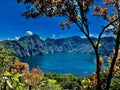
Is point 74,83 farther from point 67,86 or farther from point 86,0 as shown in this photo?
point 86,0

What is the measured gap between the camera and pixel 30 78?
7519 centimetres

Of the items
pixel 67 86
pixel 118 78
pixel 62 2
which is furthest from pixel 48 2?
pixel 67 86

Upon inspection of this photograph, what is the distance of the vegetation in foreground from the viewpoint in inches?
1132

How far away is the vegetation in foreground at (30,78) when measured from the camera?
28.8 meters

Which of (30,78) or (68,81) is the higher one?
(68,81)

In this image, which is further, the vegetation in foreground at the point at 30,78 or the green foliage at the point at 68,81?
the green foliage at the point at 68,81

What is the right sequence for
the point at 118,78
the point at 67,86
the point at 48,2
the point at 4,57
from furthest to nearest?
1. the point at 67,86
2. the point at 4,57
3. the point at 118,78
4. the point at 48,2

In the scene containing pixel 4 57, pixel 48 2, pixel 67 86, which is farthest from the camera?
pixel 67 86

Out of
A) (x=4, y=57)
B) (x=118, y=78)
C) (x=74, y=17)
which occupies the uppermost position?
(x=4, y=57)

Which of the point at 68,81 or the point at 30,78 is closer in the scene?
the point at 30,78

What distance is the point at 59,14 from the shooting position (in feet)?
53.1

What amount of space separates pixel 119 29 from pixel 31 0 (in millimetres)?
4395

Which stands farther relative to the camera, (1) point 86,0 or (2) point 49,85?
(2) point 49,85

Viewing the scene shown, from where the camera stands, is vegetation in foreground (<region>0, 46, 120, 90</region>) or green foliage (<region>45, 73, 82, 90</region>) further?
green foliage (<region>45, 73, 82, 90</region>)
